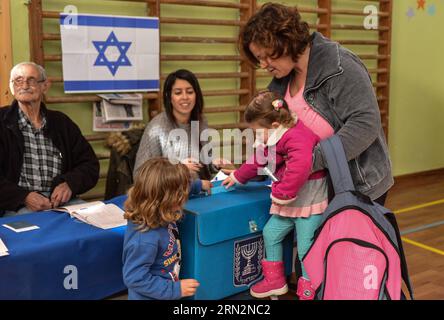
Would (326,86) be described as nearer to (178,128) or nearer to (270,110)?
(270,110)

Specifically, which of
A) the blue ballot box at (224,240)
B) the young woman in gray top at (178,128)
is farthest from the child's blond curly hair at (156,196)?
the young woman in gray top at (178,128)

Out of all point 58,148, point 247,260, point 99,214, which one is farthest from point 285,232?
point 58,148

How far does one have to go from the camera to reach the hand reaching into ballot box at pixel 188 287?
1.79 metres

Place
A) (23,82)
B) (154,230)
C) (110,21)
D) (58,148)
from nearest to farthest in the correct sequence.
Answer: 1. (154,230)
2. (23,82)
3. (58,148)
4. (110,21)

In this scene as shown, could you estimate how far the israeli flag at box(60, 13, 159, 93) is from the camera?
126 inches

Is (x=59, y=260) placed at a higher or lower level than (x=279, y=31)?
lower

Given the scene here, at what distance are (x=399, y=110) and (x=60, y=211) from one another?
389 centimetres

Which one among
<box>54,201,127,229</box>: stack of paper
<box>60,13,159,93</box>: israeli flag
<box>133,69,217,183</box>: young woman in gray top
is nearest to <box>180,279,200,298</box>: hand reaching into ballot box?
<box>54,201,127,229</box>: stack of paper

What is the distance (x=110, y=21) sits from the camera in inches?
131

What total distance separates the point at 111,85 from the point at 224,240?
176 centimetres

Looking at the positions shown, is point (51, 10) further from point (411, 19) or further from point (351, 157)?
point (411, 19)

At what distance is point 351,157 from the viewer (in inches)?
66.1
